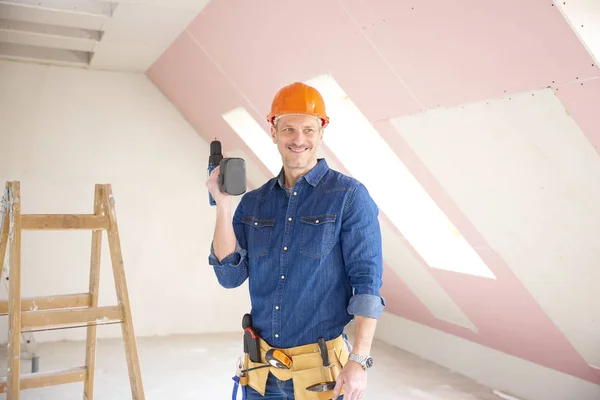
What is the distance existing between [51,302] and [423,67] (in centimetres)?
191

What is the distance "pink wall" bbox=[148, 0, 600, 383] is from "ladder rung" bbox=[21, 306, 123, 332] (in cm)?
151

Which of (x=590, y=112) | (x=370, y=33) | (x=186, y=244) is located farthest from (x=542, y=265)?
(x=186, y=244)

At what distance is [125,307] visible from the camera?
2.70 meters

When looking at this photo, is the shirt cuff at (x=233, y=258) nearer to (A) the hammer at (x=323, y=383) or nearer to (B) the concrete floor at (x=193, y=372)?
(A) the hammer at (x=323, y=383)

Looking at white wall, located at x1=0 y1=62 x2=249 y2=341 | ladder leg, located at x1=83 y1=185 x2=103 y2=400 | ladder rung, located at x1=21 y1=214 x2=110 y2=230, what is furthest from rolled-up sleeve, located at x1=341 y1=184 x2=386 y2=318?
A: white wall, located at x1=0 y1=62 x2=249 y2=341

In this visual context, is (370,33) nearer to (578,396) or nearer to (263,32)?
(263,32)

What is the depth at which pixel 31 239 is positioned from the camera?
5332mm

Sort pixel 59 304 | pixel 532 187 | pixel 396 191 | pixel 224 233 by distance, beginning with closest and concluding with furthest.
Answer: pixel 224 233, pixel 532 187, pixel 59 304, pixel 396 191

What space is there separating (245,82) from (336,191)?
2.55m

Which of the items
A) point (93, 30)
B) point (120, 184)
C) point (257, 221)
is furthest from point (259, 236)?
point (120, 184)

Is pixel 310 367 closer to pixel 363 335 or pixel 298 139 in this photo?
pixel 363 335

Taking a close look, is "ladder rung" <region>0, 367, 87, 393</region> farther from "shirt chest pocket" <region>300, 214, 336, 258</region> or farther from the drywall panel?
the drywall panel

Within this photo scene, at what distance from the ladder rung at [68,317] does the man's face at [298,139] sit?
1353 mm

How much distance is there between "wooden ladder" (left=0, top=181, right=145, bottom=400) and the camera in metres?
2.52
